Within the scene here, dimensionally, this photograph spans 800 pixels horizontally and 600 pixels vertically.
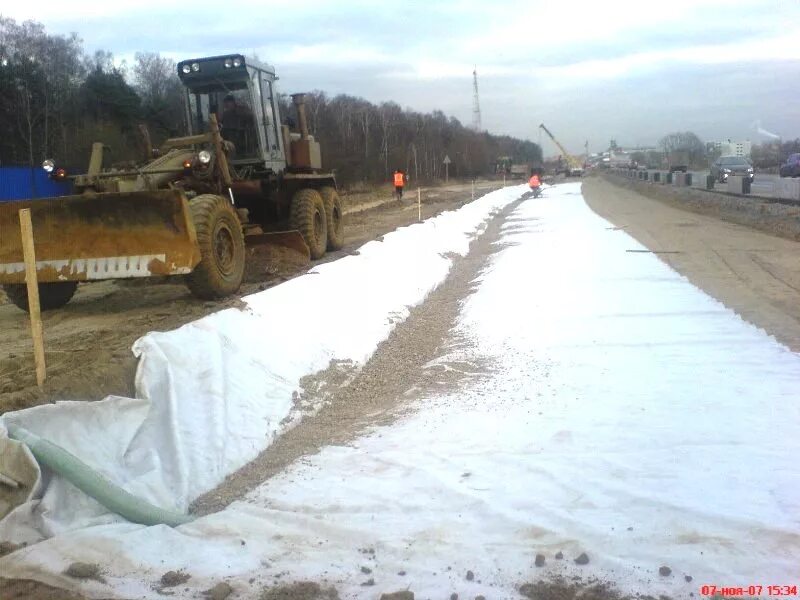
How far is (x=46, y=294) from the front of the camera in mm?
10453

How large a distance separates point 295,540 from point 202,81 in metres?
10.4

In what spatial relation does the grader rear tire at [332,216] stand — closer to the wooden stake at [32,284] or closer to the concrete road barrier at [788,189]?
the wooden stake at [32,284]

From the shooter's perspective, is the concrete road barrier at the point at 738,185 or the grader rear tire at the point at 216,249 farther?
the concrete road barrier at the point at 738,185

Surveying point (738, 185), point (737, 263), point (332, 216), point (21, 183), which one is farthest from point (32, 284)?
point (738, 185)

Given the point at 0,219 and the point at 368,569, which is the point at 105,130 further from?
the point at 368,569

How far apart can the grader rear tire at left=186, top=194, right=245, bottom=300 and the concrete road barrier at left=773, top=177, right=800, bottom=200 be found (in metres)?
21.1

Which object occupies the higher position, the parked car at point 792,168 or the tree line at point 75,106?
the tree line at point 75,106

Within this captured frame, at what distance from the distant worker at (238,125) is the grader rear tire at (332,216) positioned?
8.96 feet

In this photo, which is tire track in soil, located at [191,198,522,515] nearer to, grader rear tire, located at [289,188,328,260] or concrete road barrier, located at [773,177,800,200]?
grader rear tire, located at [289,188,328,260]

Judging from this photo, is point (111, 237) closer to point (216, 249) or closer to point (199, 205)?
point (199, 205)

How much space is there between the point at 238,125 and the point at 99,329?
532cm

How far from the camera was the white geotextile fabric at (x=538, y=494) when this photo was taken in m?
3.85

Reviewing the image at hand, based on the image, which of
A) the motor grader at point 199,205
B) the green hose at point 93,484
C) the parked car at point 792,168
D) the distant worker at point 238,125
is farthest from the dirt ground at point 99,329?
the parked car at point 792,168

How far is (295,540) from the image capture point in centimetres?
430
